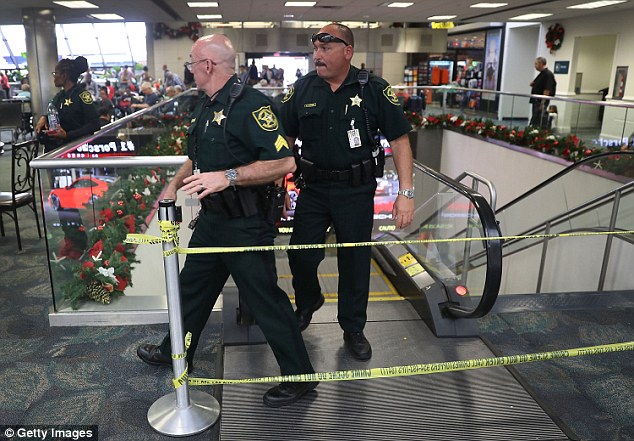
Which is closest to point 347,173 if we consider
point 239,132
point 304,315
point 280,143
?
point 280,143

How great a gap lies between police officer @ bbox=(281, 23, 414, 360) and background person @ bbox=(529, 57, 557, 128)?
25.0ft

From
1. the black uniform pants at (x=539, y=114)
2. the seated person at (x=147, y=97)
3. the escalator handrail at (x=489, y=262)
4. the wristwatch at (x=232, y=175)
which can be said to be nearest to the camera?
the wristwatch at (x=232, y=175)

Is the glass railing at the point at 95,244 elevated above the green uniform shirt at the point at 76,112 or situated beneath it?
situated beneath

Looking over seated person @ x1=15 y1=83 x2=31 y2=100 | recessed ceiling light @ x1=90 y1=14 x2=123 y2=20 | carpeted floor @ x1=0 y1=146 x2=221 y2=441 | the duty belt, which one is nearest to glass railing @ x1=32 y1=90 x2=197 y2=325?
carpeted floor @ x1=0 y1=146 x2=221 y2=441

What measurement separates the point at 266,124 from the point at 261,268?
2.00 ft

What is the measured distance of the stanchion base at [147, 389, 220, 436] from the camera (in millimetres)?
2338

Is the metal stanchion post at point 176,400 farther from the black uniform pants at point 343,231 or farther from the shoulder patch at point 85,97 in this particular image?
the shoulder patch at point 85,97

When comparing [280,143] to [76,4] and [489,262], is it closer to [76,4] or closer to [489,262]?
[489,262]

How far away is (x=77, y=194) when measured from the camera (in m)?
3.57

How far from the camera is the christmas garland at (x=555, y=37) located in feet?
50.7

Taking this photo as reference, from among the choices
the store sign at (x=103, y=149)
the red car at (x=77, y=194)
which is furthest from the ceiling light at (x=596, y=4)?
the red car at (x=77, y=194)

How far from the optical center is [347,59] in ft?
8.86

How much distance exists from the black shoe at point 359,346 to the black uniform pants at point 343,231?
0.05 metres

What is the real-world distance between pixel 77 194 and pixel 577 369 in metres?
3.20
